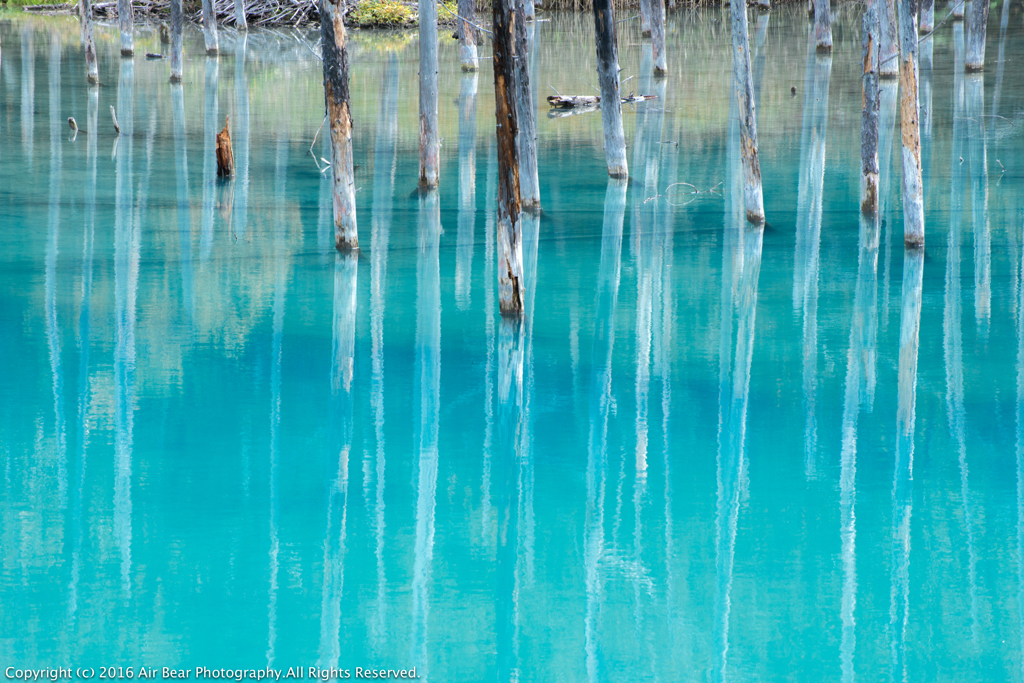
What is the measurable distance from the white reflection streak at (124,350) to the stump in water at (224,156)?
1246mm

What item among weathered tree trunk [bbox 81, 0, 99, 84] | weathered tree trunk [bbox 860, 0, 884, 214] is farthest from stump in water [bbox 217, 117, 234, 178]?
weathered tree trunk [bbox 81, 0, 99, 84]

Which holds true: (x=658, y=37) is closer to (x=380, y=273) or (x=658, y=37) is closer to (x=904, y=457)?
(x=380, y=273)

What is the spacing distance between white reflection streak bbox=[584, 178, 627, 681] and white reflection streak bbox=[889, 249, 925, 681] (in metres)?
1.36

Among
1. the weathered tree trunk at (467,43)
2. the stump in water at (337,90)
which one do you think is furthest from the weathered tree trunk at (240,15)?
the stump in water at (337,90)

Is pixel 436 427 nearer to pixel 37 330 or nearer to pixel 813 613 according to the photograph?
pixel 813 613

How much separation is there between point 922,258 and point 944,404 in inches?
153

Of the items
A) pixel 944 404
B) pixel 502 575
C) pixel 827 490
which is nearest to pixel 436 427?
pixel 502 575

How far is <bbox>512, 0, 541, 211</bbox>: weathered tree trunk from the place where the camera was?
1140cm

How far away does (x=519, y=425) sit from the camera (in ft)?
24.5

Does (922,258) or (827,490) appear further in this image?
(922,258)

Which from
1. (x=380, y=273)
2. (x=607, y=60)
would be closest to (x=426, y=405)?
(x=380, y=273)

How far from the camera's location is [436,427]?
748cm

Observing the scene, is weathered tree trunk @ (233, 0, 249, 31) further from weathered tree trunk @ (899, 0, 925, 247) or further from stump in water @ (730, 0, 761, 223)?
weathered tree trunk @ (899, 0, 925, 247)

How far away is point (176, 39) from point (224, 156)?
32.9ft
